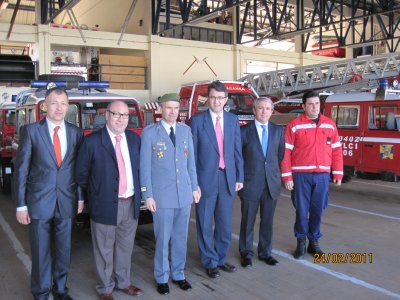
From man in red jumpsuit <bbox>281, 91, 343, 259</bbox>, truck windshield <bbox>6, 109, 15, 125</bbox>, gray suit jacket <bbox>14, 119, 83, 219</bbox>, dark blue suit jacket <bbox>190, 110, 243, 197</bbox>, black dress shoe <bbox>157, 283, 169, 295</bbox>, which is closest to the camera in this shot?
gray suit jacket <bbox>14, 119, 83, 219</bbox>

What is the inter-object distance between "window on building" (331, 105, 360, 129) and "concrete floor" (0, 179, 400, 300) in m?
2.33

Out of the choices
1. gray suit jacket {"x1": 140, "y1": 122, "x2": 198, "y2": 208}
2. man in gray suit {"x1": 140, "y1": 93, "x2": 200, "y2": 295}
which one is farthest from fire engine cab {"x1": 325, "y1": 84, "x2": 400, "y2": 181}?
gray suit jacket {"x1": 140, "y1": 122, "x2": 198, "y2": 208}

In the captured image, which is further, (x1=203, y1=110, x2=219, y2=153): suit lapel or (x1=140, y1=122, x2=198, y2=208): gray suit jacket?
(x1=203, y1=110, x2=219, y2=153): suit lapel

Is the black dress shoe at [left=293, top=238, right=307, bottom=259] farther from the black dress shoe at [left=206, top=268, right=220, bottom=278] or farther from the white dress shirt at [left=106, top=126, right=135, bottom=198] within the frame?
the white dress shirt at [left=106, top=126, right=135, bottom=198]

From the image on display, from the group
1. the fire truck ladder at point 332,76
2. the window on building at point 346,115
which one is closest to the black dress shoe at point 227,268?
the window on building at point 346,115

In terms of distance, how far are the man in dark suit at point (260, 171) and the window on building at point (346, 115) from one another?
452 centimetres

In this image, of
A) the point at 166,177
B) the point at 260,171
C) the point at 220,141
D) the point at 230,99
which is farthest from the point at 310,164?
the point at 230,99

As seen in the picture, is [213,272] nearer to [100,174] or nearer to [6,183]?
[100,174]

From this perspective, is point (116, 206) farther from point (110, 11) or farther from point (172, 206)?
point (110, 11)

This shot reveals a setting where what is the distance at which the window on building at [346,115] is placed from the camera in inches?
342

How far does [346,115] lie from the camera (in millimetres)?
8875

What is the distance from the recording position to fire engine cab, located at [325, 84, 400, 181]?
802 centimetres

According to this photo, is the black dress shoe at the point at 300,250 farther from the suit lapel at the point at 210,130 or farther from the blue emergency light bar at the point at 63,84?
the blue emergency light bar at the point at 63,84

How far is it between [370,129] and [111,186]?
6291 millimetres
